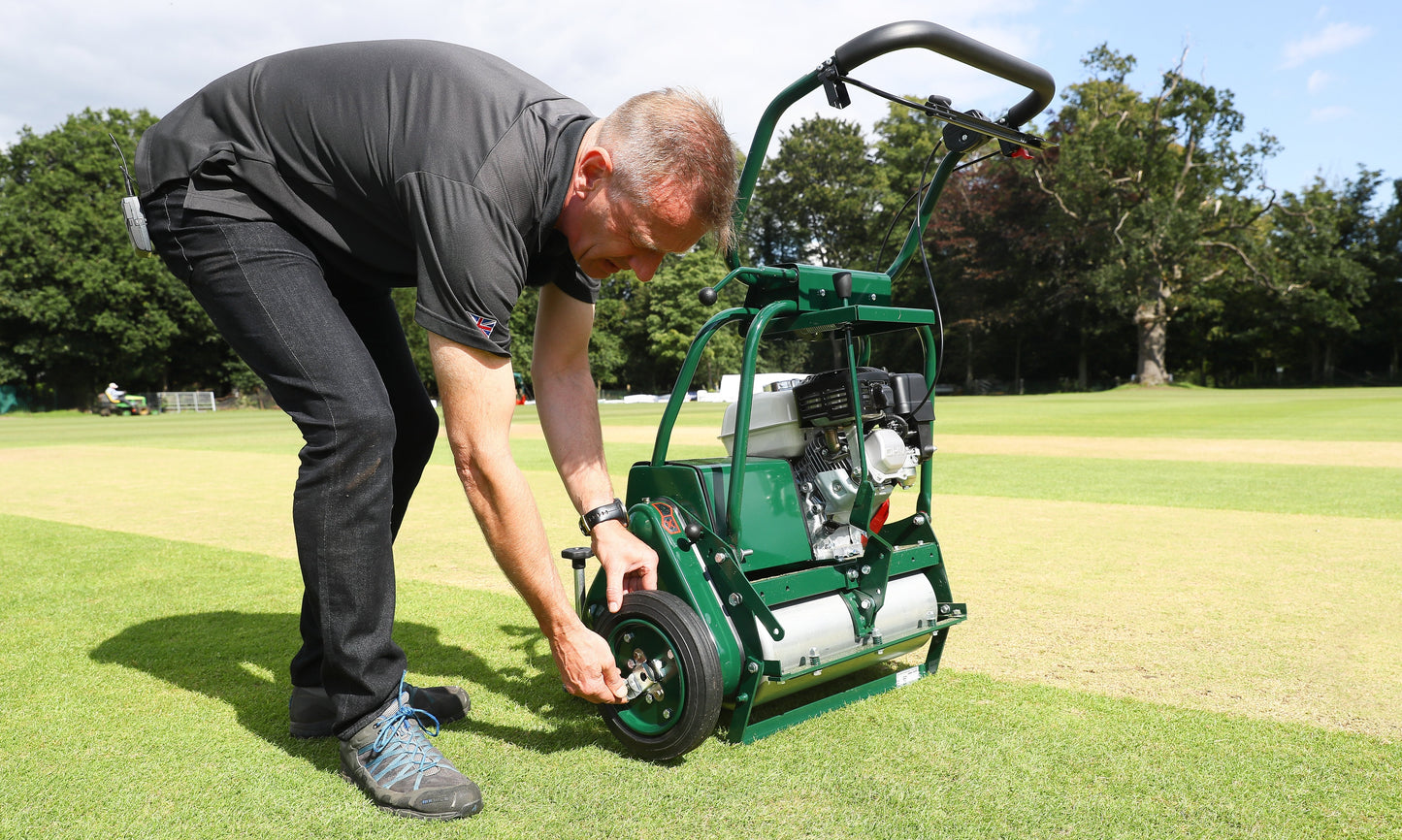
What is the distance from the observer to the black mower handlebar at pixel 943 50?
9.01ft

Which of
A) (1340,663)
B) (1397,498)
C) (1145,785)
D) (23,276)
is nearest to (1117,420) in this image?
(1397,498)

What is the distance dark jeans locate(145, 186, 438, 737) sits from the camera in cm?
238

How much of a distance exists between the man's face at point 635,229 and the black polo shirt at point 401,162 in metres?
0.10

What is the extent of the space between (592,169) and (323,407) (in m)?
0.92

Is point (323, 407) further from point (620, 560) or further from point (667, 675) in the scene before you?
point (667, 675)

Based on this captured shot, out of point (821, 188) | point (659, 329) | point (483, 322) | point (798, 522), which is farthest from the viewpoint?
point (821, 188)

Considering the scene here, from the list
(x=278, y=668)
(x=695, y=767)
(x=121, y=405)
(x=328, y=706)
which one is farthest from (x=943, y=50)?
(x=121, y=405)

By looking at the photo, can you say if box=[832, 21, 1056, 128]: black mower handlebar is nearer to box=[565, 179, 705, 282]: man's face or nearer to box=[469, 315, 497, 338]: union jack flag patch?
box=[565, 179, 705, 282]: man's face

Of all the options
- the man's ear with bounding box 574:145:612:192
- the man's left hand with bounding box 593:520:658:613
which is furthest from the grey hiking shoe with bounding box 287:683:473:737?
the man's ear with bounding box 574:145:612:192

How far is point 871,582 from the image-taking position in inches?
118

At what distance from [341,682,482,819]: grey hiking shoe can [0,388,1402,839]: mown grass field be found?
58 mm

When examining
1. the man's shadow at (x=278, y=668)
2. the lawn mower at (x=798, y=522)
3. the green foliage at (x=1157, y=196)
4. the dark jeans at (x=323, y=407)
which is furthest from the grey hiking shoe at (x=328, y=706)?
the green foliage at (x=1157, y=196)

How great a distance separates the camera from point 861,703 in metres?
3.06

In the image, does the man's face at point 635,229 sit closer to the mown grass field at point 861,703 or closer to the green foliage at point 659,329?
the mown grass field at point 861,703
